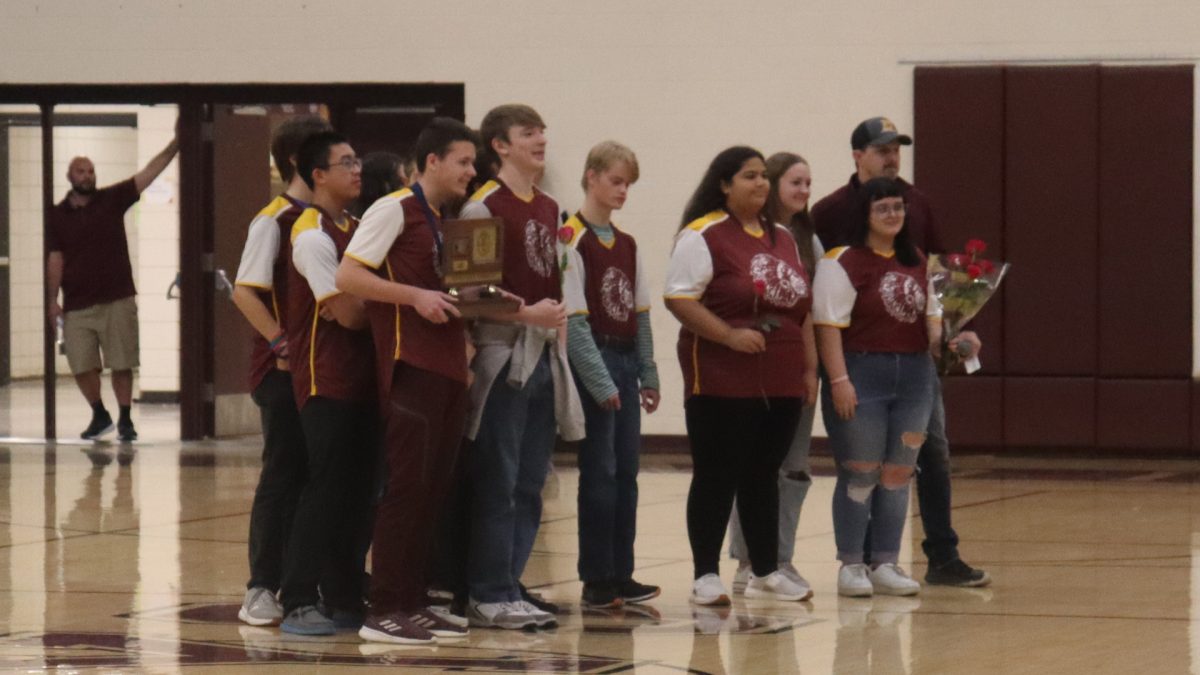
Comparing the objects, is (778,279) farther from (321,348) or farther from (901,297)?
(321,348)

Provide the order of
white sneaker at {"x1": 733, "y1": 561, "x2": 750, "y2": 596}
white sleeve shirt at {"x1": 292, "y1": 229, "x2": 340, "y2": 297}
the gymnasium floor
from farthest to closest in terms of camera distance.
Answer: white sneaker at {"x1": 733, "y1": 561, "x2": 750, "y2": 596} < white sleeve shirt at {"x1": 292, "y1": 229, "x2": 340, "y2": 297} < the gymnasium floor

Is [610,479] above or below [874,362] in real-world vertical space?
below

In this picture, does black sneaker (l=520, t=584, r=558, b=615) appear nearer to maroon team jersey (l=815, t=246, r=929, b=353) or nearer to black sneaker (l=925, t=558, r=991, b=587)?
maroon team jersey (l=815, t=246, r=929, b=353)

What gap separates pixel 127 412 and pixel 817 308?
305 inches

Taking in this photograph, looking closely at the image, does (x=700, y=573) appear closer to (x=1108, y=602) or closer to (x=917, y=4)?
(x=1108, y=602)

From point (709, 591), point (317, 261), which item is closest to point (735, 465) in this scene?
point (709, 591)

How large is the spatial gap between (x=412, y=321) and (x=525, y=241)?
535 millimetres

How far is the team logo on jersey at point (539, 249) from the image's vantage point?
6152 millimetres

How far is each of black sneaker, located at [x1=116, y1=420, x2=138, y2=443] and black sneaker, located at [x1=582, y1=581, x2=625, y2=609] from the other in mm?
7513

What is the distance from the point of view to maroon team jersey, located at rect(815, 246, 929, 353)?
6.91 meters

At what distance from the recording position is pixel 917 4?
12258 millimetres

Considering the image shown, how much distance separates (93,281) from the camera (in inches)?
530

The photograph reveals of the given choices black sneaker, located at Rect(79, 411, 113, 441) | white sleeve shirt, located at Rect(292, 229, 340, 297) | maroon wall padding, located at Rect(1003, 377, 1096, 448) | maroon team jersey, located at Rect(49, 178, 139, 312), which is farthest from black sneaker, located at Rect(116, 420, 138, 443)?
white sleeve shirt, located at Rect(292, 229, 340, 297)

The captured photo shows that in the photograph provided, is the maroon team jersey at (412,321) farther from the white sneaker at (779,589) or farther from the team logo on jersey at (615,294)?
the white sneaker at (779,589)
